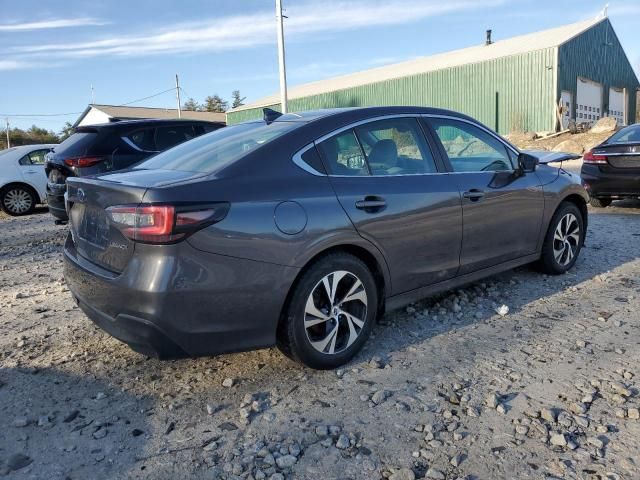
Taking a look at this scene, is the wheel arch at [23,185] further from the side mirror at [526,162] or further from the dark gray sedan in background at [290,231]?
the side mirror at [526,162]

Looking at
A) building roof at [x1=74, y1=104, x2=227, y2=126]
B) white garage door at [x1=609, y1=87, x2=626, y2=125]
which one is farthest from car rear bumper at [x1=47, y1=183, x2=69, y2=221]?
building roof at [x1=74, y1=104, x2=227, y2=126]

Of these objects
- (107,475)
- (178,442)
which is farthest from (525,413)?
(107,475)

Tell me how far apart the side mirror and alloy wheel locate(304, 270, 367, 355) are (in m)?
2.16

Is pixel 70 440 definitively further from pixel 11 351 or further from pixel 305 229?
pixel 305 229

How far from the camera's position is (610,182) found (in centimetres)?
832

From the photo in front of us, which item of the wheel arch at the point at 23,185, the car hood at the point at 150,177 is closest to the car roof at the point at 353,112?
the car hood at the point at 150,177

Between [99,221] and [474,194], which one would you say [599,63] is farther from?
[99,221]

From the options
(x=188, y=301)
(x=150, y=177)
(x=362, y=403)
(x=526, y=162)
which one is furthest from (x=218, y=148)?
(x=526, y=162)

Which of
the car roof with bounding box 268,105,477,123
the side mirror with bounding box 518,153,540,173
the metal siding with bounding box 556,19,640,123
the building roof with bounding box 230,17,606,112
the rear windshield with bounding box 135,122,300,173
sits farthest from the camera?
the building roof with bounding box 230,17,606,112

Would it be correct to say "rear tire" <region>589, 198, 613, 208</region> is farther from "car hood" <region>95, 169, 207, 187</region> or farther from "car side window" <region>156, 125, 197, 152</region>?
"car hood" <region>95, 169, 207, 187</region>

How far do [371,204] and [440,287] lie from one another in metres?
0.96

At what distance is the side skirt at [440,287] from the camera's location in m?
3.71

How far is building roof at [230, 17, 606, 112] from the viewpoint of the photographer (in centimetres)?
2675

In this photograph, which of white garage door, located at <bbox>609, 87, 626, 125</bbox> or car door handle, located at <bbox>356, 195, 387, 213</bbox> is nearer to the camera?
car door handle, located at <bbox>356, 195, 387, 213</bbox>
